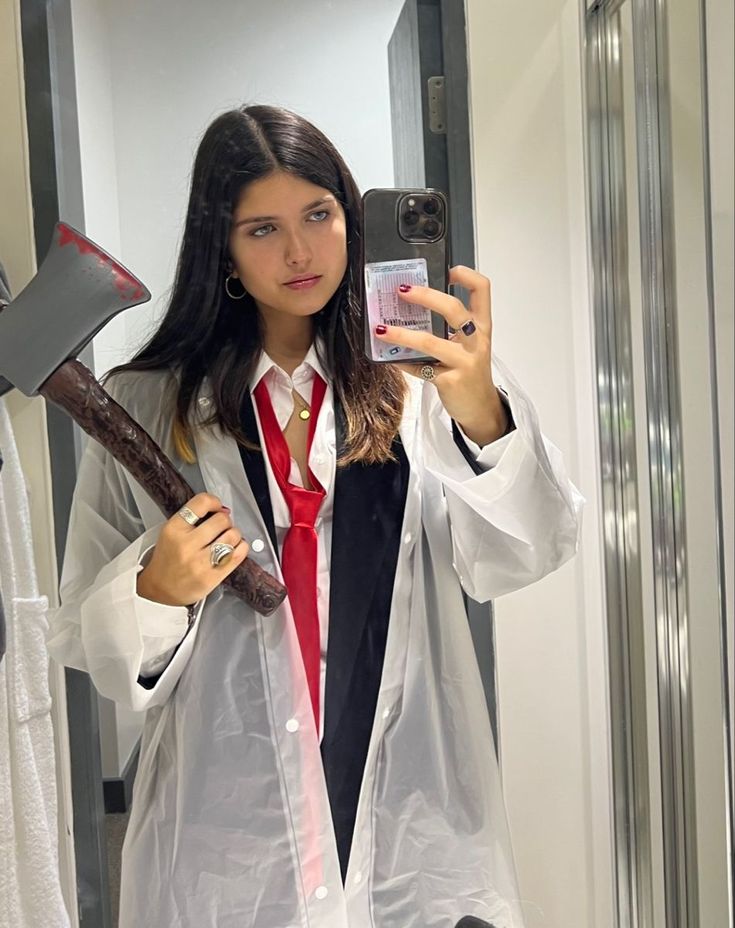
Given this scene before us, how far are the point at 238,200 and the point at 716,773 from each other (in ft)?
1.70

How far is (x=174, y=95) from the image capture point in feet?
2.28

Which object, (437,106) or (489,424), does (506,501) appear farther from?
(437,106)

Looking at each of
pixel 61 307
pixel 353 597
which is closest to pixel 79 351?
pixel 61 307

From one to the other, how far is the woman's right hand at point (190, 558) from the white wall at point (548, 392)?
0.23 metres

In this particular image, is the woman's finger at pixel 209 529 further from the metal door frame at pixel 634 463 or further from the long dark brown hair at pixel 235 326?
the metal door frame at pixel 634 463

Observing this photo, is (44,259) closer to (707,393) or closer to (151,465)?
(151,465)

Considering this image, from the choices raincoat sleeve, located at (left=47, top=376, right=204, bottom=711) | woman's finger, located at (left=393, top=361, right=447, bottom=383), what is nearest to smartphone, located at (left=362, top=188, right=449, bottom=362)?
woman's finger, located at (left=393, top=361, right=447, bottom=383)

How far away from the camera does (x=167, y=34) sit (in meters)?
0.70

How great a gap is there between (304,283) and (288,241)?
3 centimetres

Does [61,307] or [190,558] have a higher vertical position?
[61,307]

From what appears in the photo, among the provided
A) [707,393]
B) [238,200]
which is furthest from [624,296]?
[238,200]

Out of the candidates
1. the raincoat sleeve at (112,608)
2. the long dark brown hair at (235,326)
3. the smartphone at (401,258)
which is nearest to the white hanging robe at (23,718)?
the raincoat sleeve at (112,608)

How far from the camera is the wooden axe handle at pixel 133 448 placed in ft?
2.06

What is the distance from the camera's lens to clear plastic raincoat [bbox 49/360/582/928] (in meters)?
0.67
